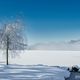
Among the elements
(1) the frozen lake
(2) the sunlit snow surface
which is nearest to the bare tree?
(1) the frozen lake

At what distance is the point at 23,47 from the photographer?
2553 cm

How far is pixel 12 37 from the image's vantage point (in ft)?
82.2

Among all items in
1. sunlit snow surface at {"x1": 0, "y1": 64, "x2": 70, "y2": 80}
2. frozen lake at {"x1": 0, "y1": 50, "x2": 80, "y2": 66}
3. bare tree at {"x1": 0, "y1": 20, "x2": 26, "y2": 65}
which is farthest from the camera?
frozen lake at {"x1": 0, "y1": 50, "x2": 80, "y2": 66}

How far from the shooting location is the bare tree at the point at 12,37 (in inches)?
985

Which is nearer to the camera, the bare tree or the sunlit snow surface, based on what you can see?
the sunlit snow surface

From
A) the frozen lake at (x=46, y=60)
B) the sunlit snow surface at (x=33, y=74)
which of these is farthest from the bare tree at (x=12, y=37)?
the sunlit snow surface at (x=33, y=74)

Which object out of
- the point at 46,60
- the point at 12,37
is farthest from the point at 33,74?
the point at 46,60

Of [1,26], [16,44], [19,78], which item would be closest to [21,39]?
[16,44]

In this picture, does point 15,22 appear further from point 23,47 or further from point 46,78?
point 46,78

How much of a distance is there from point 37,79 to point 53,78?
121cm

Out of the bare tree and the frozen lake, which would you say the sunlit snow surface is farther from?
the frozen lake

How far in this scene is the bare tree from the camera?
985 inches

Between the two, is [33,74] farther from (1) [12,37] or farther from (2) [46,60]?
(2) [46,60]

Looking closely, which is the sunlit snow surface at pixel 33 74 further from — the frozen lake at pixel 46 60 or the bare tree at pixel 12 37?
the frozen lake at pixel 46 60
